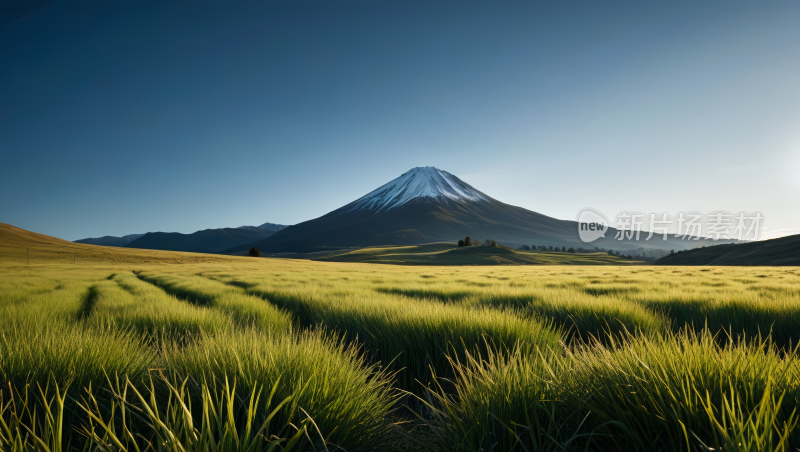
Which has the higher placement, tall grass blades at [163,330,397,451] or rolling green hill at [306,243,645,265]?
tall grass blades at [163,330,397,451]

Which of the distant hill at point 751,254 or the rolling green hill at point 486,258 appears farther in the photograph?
the rolling green hill at point 486,258

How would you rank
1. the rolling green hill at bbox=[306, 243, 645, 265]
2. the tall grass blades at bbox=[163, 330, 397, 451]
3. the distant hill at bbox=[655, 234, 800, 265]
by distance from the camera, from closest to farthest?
the tall grass blades at bbox=[163, 330, 397, 451]
the distant hill at bbox=[655, 234, 800, 265]
the rolling green hill at bbox=[306, 243, 645, 265]

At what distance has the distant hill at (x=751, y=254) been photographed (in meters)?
63.4

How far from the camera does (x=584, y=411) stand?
1.70 metres

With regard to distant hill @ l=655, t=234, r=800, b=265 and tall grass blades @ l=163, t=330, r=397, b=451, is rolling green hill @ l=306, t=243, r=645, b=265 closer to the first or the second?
distant hill @ l=655, t=234, r=800, b=265

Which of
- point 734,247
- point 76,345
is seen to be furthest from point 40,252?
point 734,247

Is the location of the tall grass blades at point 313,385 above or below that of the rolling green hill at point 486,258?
above

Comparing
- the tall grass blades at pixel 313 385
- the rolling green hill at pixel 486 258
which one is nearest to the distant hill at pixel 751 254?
the rolling green hill at pixel 486 258

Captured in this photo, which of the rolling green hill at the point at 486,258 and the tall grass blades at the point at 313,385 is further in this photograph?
the rolling green hill at the point at 486,258

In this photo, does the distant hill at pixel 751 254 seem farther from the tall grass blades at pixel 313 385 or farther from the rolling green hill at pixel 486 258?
the tall grass blades at pixel 313 385

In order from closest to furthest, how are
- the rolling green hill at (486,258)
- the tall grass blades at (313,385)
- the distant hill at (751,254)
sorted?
the tall grass blades at (313,385) → the distant hill at (751,254) → the rolling green hill at (486,258)

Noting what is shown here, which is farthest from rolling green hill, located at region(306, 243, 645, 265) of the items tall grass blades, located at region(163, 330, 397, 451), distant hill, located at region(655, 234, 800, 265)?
tall grass blades, located at region(163, 330, 397, 451)

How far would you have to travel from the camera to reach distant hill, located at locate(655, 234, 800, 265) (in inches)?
2497

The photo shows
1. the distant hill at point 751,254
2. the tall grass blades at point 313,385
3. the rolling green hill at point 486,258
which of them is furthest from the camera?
the rolling green hill at point 486,258
